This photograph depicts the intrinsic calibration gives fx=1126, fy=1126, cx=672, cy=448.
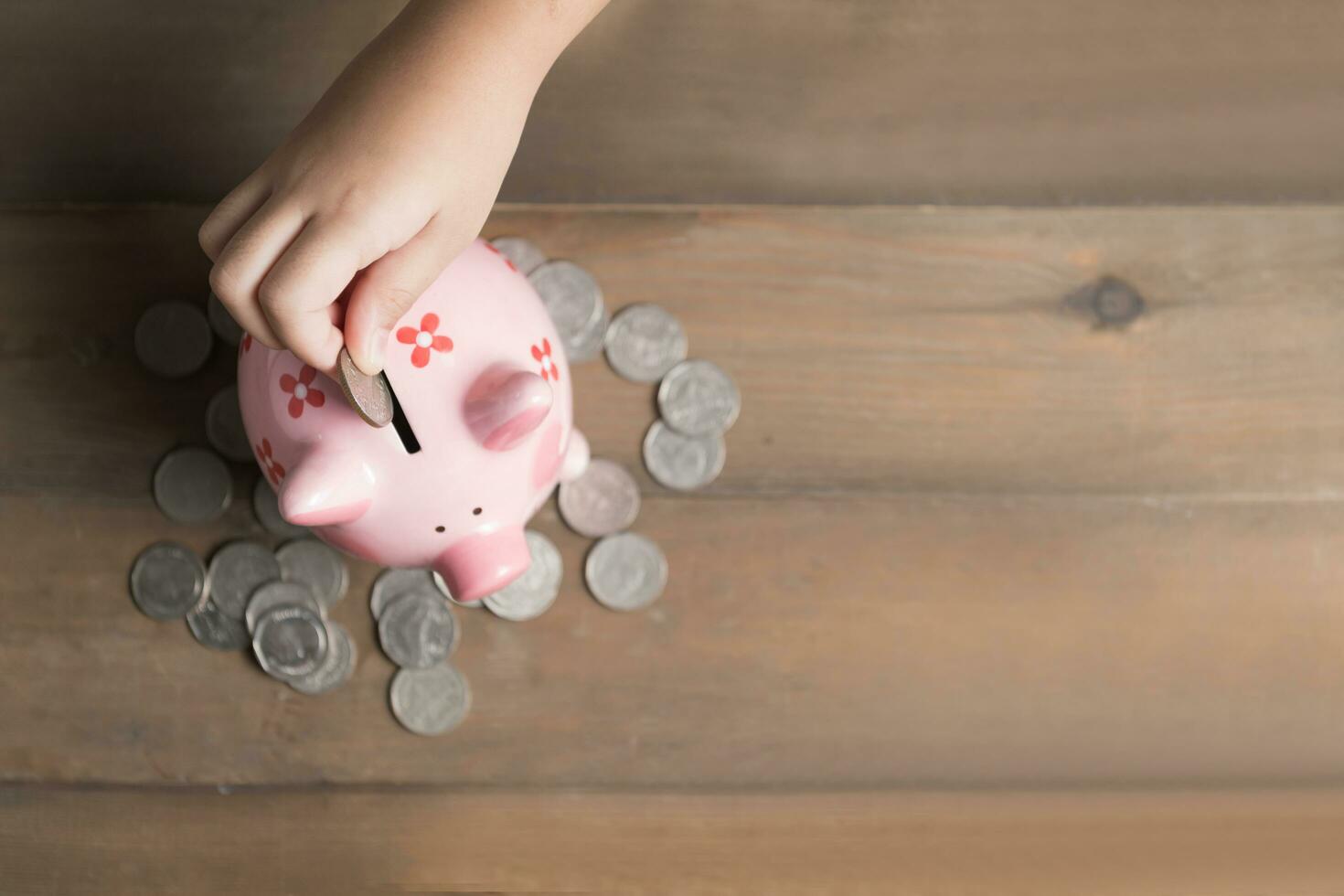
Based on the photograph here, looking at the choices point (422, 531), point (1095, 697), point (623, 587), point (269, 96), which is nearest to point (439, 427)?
point (422, 531)

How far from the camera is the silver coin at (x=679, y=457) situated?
0.73 m

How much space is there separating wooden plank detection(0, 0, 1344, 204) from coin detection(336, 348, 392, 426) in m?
0.28

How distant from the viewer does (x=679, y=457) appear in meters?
0.73

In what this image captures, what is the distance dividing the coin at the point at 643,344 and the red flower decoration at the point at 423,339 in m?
0.20

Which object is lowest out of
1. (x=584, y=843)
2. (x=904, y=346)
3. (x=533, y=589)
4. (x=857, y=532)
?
(x=584, y=843)

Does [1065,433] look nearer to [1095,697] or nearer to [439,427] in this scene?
[1095,697]

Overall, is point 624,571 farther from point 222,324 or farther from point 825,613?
point 222,324

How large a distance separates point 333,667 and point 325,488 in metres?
0.23

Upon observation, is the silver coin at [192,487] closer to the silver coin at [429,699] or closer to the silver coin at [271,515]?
the silver coin at [271,515]

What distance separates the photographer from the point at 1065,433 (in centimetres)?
75

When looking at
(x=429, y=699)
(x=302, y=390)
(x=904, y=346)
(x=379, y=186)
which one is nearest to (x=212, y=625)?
(x=429, y=699)

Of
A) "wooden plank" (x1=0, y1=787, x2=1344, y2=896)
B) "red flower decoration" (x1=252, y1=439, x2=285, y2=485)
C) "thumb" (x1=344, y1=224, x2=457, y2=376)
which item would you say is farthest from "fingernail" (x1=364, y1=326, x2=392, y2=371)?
"wooden plank" (x1=0, y1=787, x2=1344, y2=896)

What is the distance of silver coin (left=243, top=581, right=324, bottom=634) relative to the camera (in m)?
0.70

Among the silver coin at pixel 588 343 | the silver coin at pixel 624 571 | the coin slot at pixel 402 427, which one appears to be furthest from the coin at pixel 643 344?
the coin slot at pixel 402 427
